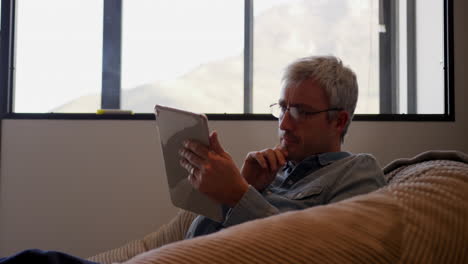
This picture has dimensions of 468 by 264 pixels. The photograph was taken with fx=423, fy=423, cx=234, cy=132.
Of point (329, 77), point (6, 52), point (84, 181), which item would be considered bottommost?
point (84, 181)

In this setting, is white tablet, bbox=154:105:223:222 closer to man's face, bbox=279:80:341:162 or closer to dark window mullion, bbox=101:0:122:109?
man's face, bbox=279:80:341:162

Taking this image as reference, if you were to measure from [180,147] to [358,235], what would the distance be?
52cm

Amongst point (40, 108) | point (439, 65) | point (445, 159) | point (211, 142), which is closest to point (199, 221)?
point (211, 142)

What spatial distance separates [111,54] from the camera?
217 cm

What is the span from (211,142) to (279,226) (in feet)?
1.25

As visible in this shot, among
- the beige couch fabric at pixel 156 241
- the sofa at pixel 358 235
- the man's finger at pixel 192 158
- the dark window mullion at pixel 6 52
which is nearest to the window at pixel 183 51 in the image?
the dark window mullion at pixel 6 52

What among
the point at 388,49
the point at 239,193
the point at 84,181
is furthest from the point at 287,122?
the point at 388,49

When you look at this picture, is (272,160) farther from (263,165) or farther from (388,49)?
(388,49)

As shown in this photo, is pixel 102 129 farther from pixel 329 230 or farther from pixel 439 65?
pixel 439 65

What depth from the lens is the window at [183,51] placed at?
2172mm

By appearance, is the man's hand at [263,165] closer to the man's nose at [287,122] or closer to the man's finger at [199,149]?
the man's nose at [287,122]

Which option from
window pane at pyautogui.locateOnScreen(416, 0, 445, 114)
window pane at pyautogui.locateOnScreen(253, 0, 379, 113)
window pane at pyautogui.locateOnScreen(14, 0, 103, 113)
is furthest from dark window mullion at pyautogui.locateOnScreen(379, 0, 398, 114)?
window pane at pyautogui.locateOnScreen(14, 0, 103, 113)

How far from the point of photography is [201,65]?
7.29 ft

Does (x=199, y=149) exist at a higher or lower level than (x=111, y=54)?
lower
